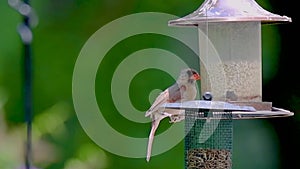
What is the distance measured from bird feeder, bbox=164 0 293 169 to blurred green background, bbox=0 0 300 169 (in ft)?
3.51

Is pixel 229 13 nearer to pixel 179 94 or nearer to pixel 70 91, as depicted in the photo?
pixel 179 94

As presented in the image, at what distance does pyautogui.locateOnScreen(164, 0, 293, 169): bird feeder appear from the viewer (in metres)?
1.91

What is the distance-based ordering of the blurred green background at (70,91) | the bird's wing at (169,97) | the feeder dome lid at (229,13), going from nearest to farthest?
the feeder dome lid at (229,13), the bird's wing at (169,97), the blurred green background at (70,91)

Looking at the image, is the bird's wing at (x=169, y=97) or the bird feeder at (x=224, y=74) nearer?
the bird feeder at (x=224, y=74)

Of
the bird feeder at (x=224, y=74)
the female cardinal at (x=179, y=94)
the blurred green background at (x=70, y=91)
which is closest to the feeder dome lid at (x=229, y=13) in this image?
the bird feeder at (x=224, y=74)

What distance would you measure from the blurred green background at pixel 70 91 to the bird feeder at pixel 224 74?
42.1 inches

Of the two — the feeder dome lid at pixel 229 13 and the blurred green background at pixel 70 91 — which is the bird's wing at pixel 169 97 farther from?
the blurred green background at pixel 70 91

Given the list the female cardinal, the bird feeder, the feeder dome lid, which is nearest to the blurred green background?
the female cardinal

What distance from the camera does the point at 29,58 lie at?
1.23 meters

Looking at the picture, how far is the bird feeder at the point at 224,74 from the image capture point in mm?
1907

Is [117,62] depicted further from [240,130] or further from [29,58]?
[29,58]

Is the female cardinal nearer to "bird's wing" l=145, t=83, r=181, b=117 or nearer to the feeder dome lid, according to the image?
"bird's wing" l=145, t=83, r=181, b=117

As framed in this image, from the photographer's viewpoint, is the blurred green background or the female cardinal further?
the blurred green background

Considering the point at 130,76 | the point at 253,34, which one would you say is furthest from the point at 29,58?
the point at 130,76
